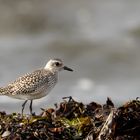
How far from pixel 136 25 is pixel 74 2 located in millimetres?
2376

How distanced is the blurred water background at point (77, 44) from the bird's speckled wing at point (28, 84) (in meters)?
3.69

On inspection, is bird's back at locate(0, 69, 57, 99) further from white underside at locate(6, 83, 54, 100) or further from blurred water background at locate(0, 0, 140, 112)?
blurred water background at locate(0, 0, 140, 112)

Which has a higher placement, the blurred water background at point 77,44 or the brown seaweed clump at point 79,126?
the blurred water background at point 77,44

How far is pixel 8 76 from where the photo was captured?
1457cm

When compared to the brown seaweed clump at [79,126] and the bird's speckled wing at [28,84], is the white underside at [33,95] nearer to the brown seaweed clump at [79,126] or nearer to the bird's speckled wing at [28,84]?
the bird's speckled wing at [28,84]

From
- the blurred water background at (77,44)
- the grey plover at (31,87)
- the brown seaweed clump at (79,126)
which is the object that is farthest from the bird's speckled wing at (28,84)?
the blurred water background at (77,44)

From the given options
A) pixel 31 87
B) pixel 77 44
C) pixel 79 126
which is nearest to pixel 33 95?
pixel 31 87

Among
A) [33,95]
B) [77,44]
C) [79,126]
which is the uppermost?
[77,44]

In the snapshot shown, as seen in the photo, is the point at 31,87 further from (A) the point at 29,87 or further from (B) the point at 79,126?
(B) the point at 79,126

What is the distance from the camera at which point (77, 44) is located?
17188 mm

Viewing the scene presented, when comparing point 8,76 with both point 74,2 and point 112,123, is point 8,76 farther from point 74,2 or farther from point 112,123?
point 112,123

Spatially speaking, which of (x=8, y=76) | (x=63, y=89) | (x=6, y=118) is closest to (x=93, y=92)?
(x=63, y=89)

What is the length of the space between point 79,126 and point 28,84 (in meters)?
2.39

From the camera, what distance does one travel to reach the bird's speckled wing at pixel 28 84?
8.16 m
